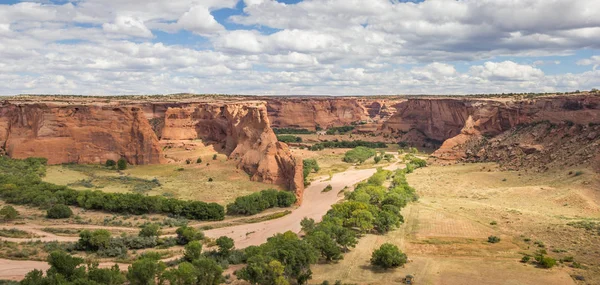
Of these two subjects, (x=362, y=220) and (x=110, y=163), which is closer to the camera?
(x=362, y=220)

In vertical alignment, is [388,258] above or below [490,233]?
above

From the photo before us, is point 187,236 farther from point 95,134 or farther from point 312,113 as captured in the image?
point 312,113

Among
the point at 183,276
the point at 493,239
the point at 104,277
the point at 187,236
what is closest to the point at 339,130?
the point at 493,239

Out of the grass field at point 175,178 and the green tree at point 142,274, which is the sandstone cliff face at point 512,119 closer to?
the grass field at point 175,178

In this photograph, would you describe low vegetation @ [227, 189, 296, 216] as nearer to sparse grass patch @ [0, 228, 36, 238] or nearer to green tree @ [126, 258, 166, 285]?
sparse grass patch @ [0, 228, 36, 238]

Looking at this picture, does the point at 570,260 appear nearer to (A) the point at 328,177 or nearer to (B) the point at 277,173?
(B) the point at 277,173

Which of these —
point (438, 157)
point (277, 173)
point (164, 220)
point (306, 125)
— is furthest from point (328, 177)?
point (306, 125)
